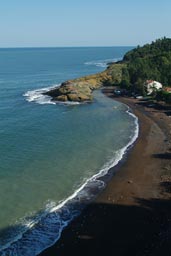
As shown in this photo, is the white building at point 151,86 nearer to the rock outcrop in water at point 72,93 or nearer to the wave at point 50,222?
the rock outcrop in water at point 72,93

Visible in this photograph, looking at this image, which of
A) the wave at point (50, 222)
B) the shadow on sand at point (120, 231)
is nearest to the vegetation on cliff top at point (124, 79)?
the wave at point (50, 222)

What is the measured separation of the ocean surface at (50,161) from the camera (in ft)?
118

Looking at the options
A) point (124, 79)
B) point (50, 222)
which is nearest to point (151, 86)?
point (124, 79)

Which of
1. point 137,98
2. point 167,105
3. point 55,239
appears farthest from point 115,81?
point 55,239

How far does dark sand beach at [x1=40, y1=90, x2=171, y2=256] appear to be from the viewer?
3145 centimetres

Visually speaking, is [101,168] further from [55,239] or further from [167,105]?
[167,105]

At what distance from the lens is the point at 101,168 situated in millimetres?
51031

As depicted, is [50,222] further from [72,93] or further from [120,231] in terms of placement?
[72,93]

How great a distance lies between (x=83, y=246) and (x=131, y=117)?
53614mm

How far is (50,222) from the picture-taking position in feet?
121

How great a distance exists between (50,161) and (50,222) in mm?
16869

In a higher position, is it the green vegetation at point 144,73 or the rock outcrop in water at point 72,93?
the green vegetation at point 144,73

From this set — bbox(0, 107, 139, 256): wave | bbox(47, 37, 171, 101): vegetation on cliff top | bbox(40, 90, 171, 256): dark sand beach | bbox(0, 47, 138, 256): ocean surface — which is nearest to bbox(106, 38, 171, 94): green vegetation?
bbox(47, 37, 171, 101): vegetation on cliff top

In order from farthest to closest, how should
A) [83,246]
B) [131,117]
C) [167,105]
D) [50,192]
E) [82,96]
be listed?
[82,96], [167,105], [131,117], [50,192], [83,246]
